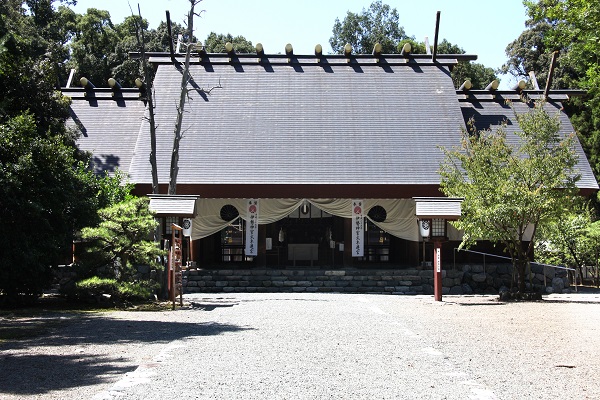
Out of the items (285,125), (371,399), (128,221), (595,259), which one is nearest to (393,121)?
(285,125)

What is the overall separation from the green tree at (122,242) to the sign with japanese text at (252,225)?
6.52 m

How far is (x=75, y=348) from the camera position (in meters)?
8.48

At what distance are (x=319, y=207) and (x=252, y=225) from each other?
2.15 metres

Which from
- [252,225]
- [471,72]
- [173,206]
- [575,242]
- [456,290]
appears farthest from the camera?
[471,72]

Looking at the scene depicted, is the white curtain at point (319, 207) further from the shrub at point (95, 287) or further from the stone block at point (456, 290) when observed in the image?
the shrub at point (95, 287)

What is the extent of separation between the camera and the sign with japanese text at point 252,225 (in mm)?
21531

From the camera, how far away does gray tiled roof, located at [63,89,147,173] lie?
78.3 feet

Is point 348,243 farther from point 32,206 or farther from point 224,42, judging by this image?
point 224,42

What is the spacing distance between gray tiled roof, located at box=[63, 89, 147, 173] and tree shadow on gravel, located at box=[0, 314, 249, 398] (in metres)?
12.0

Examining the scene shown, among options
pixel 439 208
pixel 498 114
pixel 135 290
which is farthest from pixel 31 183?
pixel 498 114

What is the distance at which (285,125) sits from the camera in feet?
78.3

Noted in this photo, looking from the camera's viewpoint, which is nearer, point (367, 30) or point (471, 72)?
point (471, 72)

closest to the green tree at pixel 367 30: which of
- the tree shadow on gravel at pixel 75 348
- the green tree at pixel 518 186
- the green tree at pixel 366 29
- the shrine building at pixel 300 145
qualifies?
the green tree at pixel 366 29

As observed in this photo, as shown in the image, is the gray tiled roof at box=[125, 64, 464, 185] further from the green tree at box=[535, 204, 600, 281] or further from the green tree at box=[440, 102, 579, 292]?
the green tree at box=[535, 204, 600, 281]
